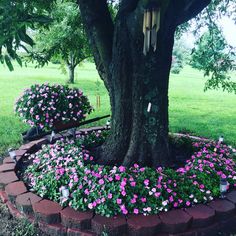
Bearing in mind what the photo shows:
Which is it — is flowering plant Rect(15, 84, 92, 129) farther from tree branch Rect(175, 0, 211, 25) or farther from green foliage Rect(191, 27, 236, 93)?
tree branch Rect(175, 0, 211, 25)

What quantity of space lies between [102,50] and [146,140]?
125cm

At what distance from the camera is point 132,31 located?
3037 mm

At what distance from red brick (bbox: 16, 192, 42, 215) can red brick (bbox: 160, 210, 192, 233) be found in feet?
4.11

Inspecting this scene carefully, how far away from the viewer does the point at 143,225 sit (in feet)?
8.18

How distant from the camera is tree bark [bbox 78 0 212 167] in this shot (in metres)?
3.14

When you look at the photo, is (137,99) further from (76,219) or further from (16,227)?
(16,227)

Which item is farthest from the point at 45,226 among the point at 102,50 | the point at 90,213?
the point at 102,50

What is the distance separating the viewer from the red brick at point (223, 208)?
9.07ft

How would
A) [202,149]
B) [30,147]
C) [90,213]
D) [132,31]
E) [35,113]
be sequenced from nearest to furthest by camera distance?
1. [90,213]
2. [132,31]
3. [202,149]
4. [30,147]
5. [35,113]

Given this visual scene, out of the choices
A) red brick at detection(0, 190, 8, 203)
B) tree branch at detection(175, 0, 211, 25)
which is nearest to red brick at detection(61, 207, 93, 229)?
red brick at detection(0, 190, 8, 203)

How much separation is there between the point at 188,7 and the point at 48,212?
105 inches

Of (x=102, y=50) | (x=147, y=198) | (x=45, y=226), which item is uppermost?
(x=102, y=50)

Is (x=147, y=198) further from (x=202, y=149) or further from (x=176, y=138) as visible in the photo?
(x=176, y=138)

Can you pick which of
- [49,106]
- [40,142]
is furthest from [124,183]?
[49,106]
